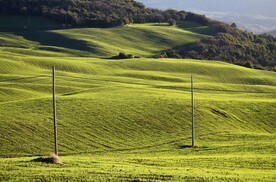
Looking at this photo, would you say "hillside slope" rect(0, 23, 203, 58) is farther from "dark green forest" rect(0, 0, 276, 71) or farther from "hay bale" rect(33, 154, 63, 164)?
"hay bale" rect(33, 154, 63, 164)

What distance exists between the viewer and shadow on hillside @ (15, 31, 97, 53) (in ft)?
496

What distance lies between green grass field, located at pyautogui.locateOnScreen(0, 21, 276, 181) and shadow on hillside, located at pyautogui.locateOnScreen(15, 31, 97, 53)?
34.2m

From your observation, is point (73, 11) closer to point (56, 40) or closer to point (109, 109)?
point (56, 40)

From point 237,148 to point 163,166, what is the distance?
1592 centimetres

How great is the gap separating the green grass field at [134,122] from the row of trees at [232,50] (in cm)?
3672

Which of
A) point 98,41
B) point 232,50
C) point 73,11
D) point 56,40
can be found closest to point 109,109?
point 56,40

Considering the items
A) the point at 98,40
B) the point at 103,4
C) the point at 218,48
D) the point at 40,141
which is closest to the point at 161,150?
the point at 40,141

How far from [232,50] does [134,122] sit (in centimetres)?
11750

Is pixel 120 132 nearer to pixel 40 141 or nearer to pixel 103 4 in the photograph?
pixel 40 141

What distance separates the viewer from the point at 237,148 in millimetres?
51156

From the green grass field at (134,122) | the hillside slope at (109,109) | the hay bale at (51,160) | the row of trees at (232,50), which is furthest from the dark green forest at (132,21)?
the hay bale at (51,160)

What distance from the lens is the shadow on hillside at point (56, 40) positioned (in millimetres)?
151175

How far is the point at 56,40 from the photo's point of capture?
155500 millimetres

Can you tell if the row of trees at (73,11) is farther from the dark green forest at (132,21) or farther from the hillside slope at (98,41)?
the hillside slope at (98,41)
